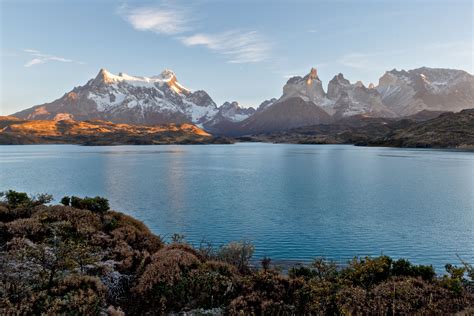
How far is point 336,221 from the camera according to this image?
4956 centimetres

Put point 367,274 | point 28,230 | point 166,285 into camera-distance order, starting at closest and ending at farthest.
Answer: point 166,285, point 367,274, point 28,230

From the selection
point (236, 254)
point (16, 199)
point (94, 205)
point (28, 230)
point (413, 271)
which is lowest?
point (236, 254)

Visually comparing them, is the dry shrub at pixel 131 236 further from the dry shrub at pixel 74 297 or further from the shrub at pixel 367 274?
the shrub at pixel 367 274

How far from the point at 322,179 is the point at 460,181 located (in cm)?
3570

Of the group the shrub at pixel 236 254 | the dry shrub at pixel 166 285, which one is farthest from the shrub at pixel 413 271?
the dry shrub at pixel 166 285

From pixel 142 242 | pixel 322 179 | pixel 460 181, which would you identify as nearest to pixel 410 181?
pixel 460 181

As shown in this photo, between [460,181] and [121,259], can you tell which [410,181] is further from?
[121,259]

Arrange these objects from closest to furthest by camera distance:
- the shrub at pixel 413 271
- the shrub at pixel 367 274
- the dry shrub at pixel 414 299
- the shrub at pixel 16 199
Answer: the dry shrub at pixel 414 299 < the shrub at pixel 367 274 < the shrub at pixel 413 271 < the shrub at pixel 16 199

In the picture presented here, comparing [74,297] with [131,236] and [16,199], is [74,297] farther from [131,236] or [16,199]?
[16,199]

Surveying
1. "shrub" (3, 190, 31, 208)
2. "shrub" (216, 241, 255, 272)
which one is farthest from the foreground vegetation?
"shrub" (3, 190, 31, 208)

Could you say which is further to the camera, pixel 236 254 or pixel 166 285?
pixel 236 254

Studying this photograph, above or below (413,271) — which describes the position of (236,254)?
below

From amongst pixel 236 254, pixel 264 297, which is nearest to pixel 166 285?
pixel 264 297

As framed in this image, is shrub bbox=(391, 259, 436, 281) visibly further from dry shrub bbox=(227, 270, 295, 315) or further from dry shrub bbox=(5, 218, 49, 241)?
dry shrub bbox=(5, 218, 49, 241)
